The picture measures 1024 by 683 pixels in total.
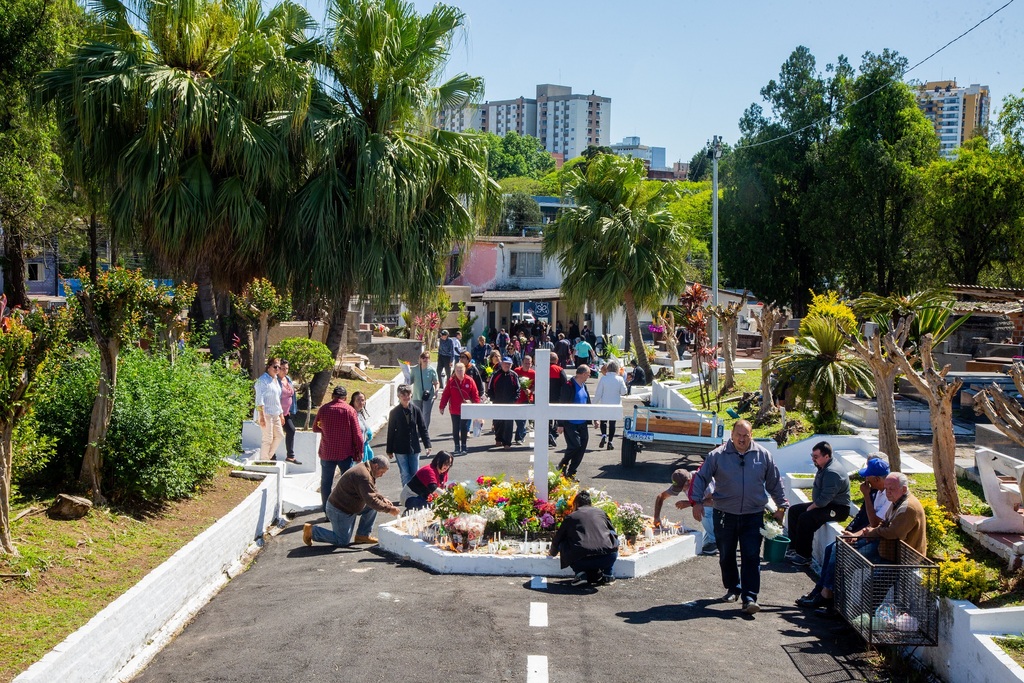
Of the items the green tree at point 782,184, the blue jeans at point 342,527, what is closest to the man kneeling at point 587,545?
the blue jeans at point 342,527

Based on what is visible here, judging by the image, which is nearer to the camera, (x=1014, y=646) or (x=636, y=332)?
(x=1014, y=646)

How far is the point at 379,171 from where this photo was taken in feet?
56.3

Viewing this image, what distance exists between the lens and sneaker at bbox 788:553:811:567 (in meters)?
9.66

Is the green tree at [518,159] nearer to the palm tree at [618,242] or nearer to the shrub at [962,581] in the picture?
the palm tree at [618,242]

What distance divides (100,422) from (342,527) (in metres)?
2.56

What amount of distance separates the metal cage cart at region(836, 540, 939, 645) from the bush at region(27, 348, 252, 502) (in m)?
6.58

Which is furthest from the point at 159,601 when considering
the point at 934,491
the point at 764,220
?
the point at 764,220

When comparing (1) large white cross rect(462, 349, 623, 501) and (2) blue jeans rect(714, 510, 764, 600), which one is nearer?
(2) blue jeans rect(714, 510, 764, 600)

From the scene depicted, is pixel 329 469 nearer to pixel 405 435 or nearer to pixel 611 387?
pixel 405 435

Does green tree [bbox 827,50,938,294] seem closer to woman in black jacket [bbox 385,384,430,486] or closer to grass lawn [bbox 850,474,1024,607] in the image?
grass lawn [bbox 850,474,1024,607]

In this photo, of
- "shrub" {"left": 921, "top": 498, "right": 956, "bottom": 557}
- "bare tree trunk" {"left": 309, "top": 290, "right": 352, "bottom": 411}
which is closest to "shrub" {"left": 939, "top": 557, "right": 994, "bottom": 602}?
"shrub" {"left": 921, "top": 498, "right": 956, "bottom": 557}

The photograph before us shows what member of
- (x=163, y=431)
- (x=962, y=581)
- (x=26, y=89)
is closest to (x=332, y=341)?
(x=26, y=89)

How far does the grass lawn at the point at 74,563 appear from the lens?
262 inches

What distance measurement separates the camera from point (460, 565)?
9078 mm
